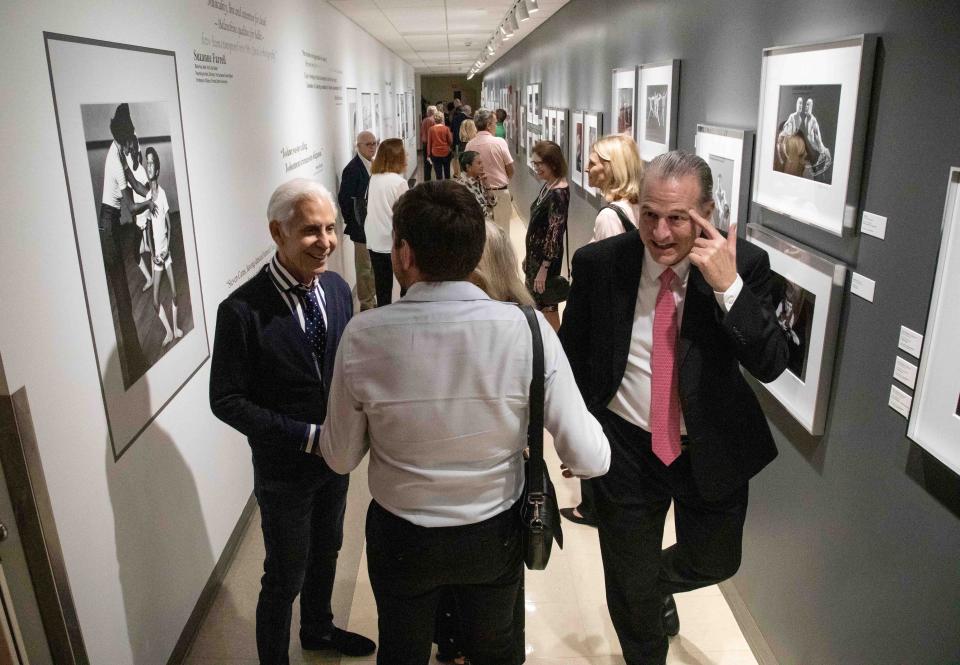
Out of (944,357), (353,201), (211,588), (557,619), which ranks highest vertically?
(944,357)

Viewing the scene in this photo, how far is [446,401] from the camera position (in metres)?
1.54

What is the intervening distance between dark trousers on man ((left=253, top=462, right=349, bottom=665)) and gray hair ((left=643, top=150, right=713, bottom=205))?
137 cm

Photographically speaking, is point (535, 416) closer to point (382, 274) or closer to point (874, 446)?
point (874, 446)

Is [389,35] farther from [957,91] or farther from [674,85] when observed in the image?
[957,91]

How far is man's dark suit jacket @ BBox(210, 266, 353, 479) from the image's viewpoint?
2.08 meters

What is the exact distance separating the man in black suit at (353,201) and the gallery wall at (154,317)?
242 cm

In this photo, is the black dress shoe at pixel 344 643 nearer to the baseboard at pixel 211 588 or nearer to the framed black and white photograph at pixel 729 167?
the baseboard at pixel 211 588

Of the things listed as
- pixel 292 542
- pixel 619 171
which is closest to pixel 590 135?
pixel 619 171

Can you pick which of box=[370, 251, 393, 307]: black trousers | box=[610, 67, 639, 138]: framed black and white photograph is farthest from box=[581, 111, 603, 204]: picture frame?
box=[370, 251, 393, 307]: black trousers

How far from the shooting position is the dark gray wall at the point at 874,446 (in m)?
1.73

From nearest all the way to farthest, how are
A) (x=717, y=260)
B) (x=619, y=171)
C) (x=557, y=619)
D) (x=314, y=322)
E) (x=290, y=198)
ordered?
(x=717, y=260)
(x=290, y=198)
(x=314, y=322)
(x=557, y=619)
(x=619, y=171)

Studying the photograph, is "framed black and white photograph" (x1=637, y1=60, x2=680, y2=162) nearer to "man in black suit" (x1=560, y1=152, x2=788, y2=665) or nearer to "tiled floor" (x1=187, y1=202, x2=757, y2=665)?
"man in black suit" (x1=560, y1=152, x2=788, y2=665)

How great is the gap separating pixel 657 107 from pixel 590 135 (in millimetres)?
2565

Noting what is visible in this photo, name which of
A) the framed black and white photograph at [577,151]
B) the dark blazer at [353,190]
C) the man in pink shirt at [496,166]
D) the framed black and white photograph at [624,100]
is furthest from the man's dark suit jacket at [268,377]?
the man in pink shirt at [496,166]
